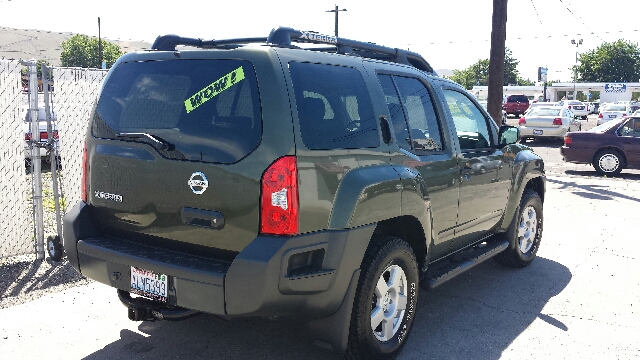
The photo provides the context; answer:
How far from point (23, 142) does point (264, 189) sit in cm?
372

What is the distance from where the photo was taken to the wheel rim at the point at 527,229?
613cm

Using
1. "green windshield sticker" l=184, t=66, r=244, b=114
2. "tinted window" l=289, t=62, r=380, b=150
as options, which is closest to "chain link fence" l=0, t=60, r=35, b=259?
"green windshield sticker" l=184, t=66, r=244, b=114

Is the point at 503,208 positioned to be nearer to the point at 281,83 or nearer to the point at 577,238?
the point at 577,238

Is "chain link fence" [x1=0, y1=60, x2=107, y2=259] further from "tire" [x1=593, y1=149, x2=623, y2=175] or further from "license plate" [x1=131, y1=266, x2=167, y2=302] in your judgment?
"tire" [x1=593, y1=149, x2=623, y2=175]

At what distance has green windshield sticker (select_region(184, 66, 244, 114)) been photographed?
3244mm

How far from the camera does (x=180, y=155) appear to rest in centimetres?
327

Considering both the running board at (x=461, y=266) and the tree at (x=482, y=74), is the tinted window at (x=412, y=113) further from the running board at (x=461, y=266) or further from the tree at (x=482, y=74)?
the tree at (x=482, y=74)

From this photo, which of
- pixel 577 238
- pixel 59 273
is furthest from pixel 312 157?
pixel 577 238

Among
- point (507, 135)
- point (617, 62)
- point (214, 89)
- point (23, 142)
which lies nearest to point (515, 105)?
point (507, 135)

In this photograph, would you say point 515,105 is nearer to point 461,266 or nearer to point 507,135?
point 507,135

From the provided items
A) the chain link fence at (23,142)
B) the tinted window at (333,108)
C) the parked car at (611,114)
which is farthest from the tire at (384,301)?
the parked car at (611,114)

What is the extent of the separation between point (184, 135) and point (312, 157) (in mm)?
739

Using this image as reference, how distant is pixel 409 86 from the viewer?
14.4 ft

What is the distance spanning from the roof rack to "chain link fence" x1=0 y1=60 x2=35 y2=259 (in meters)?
2.39
